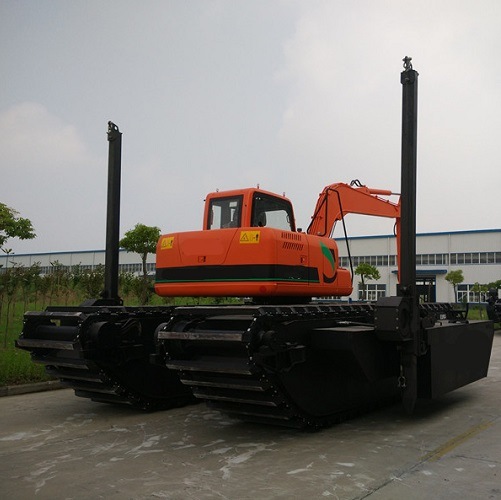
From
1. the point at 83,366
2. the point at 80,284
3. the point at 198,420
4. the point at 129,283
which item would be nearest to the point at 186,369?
the point at 198,420

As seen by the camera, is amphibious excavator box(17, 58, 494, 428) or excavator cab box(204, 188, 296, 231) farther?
excavator cab box(204, 188, 296, 231)

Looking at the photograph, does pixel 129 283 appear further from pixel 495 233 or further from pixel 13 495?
pixel 495 233

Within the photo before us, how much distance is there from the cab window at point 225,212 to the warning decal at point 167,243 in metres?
0.52

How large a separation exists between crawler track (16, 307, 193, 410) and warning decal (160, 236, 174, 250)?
3.09ft

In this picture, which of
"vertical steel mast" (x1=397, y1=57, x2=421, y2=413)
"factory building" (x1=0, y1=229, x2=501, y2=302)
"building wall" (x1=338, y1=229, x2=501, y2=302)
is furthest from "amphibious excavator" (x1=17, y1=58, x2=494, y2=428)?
"building wall" (x1=338, y1=229, x2=501, y2=302)

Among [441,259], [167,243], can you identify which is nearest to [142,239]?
[167,243]

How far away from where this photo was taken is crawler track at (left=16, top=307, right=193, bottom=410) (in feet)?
23.4

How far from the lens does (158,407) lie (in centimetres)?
777

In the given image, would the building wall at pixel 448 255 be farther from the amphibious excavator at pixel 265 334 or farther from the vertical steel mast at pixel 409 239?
the vertical steel mast at pixel 409 239

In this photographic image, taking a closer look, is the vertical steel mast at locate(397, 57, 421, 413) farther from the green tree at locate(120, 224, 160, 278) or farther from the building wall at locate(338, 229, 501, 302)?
the building wall at locate(338, 229, 501, 302)

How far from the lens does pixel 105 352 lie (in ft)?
23.7

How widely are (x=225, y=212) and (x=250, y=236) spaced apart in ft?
2.78

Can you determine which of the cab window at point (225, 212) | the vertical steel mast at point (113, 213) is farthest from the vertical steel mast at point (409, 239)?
the vertical steel mast at point (113, 213)

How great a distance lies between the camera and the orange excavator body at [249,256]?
6742 mm
